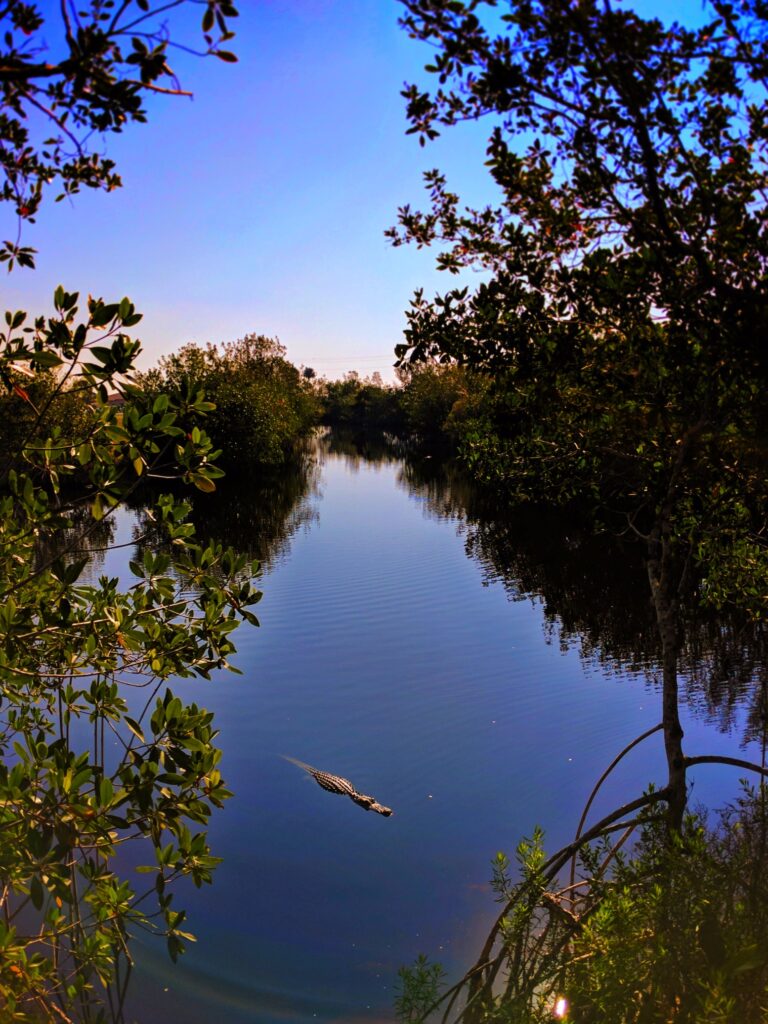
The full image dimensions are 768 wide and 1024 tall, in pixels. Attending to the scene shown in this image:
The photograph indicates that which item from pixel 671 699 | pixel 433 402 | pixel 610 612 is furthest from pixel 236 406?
pixel 671 699

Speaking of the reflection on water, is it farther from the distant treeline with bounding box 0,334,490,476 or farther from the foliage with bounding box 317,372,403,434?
the foliage with bounding box 317,372,403,434

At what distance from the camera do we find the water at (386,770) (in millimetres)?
7445

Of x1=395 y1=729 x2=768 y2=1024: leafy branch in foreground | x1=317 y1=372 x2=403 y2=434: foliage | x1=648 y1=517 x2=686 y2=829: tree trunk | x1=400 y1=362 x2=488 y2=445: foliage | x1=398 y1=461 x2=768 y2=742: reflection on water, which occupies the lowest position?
x1=395 y1=729 x2=768 y2=1024: leafy branch in foreground

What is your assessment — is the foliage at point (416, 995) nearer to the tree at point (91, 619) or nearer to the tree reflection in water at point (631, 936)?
the tree reflection in water at point (631, 936)

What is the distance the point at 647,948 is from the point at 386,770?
6.18 metres

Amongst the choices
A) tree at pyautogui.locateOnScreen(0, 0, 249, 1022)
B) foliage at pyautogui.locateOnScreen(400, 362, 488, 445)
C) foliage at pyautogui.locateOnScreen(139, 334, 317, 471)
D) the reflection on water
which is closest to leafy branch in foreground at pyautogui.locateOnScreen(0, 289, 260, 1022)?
tree at pyautogui.locateOnScreen(0, 0, 249, 1022)

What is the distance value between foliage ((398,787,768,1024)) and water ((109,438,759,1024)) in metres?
1.40

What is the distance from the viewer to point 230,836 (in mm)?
9523

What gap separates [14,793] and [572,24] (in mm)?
3677

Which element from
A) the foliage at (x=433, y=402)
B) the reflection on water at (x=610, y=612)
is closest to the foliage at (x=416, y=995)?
the reflection on water at (x=610, y=612)

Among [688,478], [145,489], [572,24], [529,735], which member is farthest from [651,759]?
[145,489]

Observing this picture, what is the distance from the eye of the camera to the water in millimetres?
7445

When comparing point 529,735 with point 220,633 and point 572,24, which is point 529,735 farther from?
point 572,24

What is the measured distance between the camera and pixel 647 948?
5242mm
